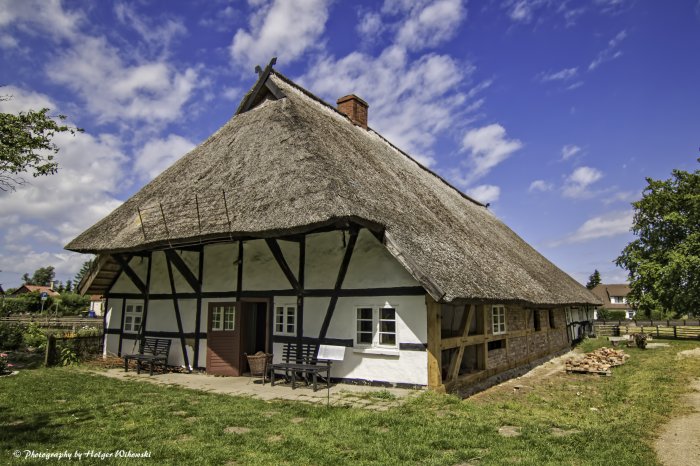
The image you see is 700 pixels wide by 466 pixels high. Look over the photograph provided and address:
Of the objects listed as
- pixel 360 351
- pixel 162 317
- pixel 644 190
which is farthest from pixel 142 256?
pixel 644 190

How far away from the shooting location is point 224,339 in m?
11.9

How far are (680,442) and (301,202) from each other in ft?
23.9

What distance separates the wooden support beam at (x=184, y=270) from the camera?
12.2 m

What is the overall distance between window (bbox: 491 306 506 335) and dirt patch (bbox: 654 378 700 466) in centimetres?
481

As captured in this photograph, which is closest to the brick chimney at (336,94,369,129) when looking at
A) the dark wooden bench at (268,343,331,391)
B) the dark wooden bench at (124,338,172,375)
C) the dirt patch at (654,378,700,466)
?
the dark wooden bench at (268,343,331,391)

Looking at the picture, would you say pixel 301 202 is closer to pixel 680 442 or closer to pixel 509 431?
pixel 509 431

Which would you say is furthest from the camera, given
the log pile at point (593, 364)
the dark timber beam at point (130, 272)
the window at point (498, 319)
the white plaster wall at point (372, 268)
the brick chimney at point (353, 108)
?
the brick chimney at point (353, 108)

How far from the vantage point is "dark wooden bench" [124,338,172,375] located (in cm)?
1202

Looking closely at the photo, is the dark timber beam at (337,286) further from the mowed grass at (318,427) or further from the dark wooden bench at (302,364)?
the mowed grass at (318,427)

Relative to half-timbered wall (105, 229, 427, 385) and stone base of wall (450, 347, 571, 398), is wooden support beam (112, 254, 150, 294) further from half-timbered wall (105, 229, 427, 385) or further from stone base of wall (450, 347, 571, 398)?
stone base of wall (450, 347, 571, 398)

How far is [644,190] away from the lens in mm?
30281

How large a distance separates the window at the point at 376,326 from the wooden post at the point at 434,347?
868 millimetres

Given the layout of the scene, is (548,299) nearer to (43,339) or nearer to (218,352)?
(218,352)

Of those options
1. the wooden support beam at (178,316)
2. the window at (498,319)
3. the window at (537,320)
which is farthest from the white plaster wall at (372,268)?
the window at (537,320)
